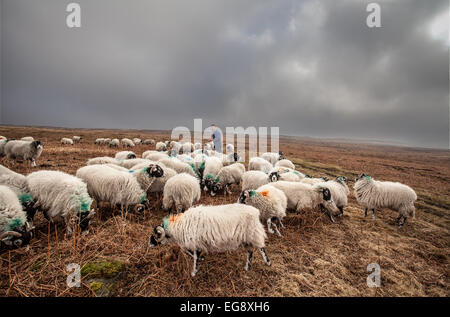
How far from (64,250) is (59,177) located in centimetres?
224

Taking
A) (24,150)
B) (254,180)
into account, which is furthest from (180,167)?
(24,150)

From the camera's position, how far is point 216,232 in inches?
130

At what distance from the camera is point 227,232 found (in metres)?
3.29

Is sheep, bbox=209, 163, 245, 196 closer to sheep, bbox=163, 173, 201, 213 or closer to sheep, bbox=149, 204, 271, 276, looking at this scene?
sheep, bbox=163, 173, 201, 213

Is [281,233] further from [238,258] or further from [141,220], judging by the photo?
[141,220]

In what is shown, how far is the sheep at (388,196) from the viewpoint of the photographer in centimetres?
602

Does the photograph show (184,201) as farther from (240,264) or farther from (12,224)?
(12,224)

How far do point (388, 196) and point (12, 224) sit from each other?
1046 centimetres

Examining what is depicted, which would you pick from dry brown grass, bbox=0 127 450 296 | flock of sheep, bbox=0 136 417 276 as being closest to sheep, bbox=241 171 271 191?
flock of sheep, bbox=0 136 417 276

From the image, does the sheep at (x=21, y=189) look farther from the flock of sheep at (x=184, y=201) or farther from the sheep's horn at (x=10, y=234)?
the sheep's horn at (x=10, y=234)

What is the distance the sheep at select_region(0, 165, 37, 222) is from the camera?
403cm

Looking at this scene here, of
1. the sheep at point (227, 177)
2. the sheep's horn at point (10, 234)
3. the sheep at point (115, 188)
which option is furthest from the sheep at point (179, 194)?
the sheep's horn at point (10, 234)

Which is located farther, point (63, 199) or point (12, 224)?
point (63, 199)

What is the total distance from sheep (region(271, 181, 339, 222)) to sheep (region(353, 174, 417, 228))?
1.69 metres
